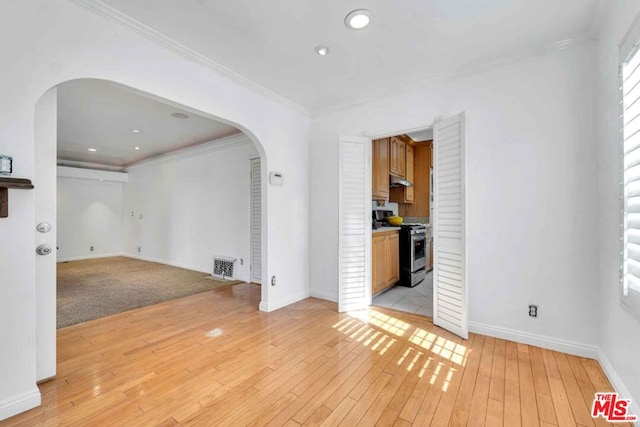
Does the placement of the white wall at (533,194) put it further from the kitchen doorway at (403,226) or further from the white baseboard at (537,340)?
the kitchen doorway at (403,226)

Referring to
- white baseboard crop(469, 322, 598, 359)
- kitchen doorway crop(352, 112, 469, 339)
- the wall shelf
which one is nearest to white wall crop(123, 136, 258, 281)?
kitchen doorway crop(352, 112, 469, 339)

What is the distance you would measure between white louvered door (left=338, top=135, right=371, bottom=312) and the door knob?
258 centimetres

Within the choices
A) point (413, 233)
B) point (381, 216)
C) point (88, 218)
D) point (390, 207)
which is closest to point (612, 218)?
point (413, 233)

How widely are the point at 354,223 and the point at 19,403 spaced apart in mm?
3032

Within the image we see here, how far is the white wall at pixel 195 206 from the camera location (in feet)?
16.1

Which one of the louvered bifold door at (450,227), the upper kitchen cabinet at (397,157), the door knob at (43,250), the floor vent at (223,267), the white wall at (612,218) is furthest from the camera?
the floor vent at (223,267)

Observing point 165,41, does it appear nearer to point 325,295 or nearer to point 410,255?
point 325,295

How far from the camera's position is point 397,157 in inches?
189

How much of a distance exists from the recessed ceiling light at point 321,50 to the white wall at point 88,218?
26.4 ft

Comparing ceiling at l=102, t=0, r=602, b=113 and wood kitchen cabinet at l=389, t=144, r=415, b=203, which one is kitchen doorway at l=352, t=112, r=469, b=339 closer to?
wood kitchen cabinet at l=389, t=144, r=415, b=203

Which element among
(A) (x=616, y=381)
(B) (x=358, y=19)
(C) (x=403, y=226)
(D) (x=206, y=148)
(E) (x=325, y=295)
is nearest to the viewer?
(A) (x=616, y=381)

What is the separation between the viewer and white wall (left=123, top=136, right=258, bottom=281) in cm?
492

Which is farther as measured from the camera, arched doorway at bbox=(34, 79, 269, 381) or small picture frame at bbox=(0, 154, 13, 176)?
arched doorway at bbox=(34, 79, 269, 381)

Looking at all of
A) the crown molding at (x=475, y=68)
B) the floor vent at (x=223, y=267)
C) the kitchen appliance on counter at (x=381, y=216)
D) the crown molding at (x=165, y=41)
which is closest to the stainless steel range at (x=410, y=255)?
the kitchen appliance on counter at (x=381, y=216)
